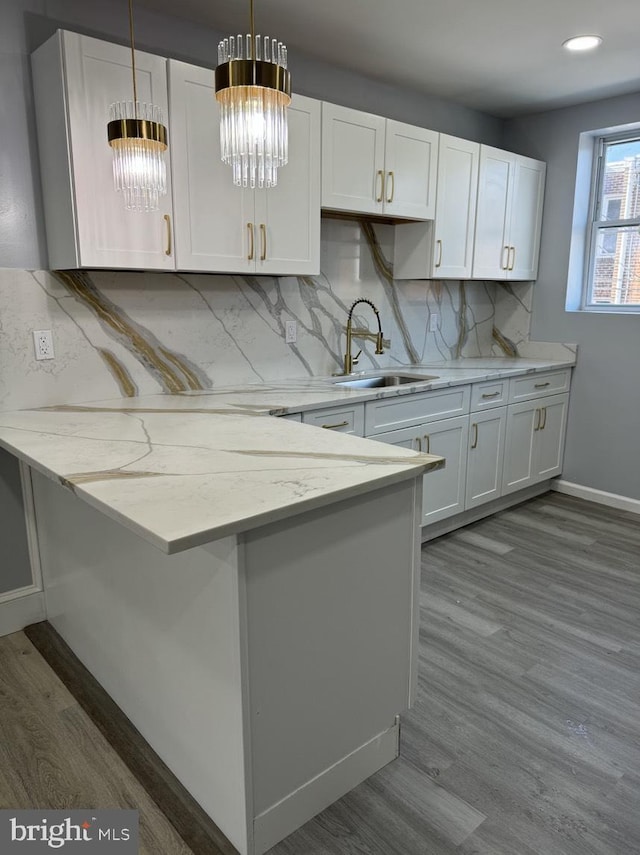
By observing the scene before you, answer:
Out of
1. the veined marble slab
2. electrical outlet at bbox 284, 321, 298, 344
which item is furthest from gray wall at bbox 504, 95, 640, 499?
the veined marble slab

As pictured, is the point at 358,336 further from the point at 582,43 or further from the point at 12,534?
the point at 12,534

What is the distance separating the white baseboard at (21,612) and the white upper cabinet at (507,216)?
9.84ft

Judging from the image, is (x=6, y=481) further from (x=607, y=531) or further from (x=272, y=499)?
(x=607, y=531)

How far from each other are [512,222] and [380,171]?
4.11 feet

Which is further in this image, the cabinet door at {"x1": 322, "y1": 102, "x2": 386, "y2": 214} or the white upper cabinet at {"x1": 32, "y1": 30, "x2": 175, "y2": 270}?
the cabinet door at {"x1": 322, "y1": 102, "x2": 386, "y2": 214}

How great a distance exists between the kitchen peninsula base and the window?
308 centimetres

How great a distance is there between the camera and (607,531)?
3568 mm

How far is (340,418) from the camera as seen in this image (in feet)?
9.08

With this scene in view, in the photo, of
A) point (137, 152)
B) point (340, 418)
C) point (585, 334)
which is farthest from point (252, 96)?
point (585, 334)

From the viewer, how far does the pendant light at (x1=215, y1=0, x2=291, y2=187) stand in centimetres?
141

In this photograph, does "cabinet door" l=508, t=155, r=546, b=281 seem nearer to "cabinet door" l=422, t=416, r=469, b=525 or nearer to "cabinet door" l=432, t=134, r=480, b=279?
"cabinet door" l=432, t=134, r=480, b=279

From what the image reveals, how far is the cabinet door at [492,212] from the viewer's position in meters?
3.66

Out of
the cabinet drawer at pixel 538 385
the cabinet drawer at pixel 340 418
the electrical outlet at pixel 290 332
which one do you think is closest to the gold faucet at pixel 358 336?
the electrical outlet at pixel 290 332

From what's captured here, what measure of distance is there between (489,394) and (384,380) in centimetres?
62
